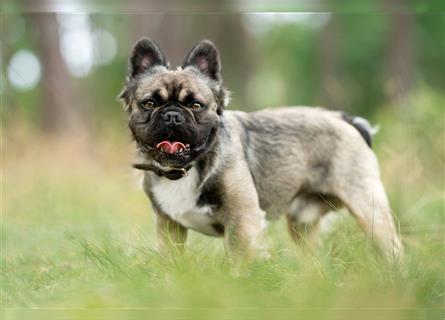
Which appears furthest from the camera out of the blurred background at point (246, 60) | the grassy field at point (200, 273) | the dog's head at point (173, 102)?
the blurred background at point (246, 60)

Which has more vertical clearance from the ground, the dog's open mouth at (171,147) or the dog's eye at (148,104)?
the dog's eye at (148,104)

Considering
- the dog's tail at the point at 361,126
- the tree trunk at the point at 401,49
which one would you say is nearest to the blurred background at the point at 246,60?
the tree trunk at the point at 401,49

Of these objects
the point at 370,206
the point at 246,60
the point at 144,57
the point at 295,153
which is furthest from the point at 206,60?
the point at 246,60

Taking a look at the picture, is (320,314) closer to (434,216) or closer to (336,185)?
(336,185)

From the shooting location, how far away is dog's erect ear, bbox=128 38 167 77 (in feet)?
18.7

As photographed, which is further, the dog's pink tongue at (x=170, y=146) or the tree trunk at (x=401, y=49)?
the tree trunk at (x=401, y=49)

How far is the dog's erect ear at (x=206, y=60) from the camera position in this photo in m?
5.71

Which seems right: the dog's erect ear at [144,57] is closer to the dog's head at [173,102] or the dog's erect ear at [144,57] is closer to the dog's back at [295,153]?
the dog's head at [173,102]

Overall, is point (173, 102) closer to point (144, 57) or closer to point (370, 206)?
point (144, 57)

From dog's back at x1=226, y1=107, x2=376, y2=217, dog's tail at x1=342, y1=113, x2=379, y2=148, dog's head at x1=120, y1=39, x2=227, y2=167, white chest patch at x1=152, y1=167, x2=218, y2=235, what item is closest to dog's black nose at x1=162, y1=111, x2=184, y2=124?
dog's head at x1=120, y1=39, x2=227, y2=167

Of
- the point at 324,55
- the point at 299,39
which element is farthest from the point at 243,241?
the point at 299,39

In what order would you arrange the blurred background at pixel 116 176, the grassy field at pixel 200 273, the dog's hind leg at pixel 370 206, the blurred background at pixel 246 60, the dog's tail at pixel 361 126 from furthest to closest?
the blurred background at pixel 246 60 < the dog's tail at pixel 361 126 < the dog's hind leg at pixel 370 206 < the blurred background at pixel 116 176 < the grassy field at pixel 200 273

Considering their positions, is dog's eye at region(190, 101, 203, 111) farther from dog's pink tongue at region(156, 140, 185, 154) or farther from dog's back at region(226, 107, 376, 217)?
dog's back at region(226, 107, 376, 217)

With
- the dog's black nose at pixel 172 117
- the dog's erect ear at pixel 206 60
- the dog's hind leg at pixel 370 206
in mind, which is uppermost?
the dog's erect ear at pixel 206 60
